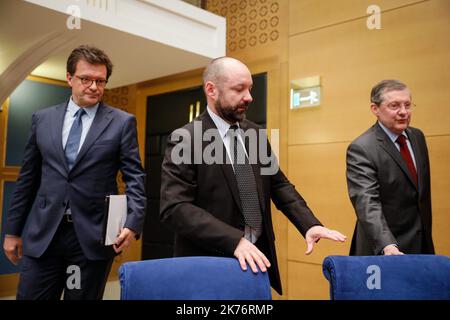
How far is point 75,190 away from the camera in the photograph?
1.70 meters

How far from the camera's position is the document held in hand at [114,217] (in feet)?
5.42

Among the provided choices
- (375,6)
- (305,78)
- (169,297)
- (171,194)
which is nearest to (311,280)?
(305,78)

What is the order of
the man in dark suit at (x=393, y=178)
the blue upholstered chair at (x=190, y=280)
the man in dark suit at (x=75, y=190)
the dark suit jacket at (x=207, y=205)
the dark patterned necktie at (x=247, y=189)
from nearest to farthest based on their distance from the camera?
the blue upholstered chair at (x=190, y=280) < the dark suit jacket at (x=207, y=205) < the dark patterned necktie at (x=247, y=189) < the man in dark suit at (x=75, y=190) < the man in dark suit at (x=393, y=178)

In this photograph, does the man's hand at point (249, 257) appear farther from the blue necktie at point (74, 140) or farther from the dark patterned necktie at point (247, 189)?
the blue necktie at point (74, 140)

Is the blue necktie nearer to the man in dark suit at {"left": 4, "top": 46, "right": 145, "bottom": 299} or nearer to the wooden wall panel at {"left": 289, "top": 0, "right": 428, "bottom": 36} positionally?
the man in dark suit at {"left": 4, "top": 46, "right": 145, "bottom": 299}

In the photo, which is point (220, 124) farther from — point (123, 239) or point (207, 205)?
point (123, 239)

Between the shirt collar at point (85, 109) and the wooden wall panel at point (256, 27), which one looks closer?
the shirt collar at point (85, 109)

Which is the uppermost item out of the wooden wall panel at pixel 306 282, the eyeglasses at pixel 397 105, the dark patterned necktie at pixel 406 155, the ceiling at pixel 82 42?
the ceiling at pixel 82 42

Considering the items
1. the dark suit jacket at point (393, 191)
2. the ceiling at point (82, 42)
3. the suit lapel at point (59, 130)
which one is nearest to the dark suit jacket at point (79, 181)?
the suit lapel at point (59, 130)

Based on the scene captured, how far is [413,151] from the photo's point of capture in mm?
2057

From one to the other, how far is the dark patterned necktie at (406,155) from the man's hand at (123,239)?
1.32m

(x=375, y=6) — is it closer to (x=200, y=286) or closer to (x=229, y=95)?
(x=229, y=95)

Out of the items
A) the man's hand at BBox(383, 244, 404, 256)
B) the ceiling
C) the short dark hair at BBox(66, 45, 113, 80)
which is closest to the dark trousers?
the short dark hair at BBox(66, 45, 113, 80)

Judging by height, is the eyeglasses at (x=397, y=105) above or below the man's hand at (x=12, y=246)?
above
